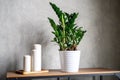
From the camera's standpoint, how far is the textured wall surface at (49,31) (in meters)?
1.91

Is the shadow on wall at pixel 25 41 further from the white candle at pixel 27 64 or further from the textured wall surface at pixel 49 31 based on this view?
the white candle at pixel 27 64

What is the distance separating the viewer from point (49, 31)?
1991 mm

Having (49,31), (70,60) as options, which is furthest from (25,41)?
(70,60)

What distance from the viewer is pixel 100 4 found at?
6.98ft

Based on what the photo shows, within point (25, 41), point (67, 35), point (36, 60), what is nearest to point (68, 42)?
point (67, 35)

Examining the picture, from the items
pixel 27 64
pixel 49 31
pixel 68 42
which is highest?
pixel 49 31

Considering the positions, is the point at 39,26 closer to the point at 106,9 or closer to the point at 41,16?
the point at 41,16

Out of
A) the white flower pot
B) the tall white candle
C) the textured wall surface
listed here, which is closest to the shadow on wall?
the textured wall surface

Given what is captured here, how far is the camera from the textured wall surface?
1.91 metres

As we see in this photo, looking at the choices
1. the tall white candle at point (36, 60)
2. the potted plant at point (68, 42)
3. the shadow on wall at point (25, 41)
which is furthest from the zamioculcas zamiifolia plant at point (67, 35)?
the shadow on wall at point (25, 41)

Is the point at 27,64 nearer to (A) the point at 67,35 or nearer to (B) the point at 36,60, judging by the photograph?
(B) the point at 36,60

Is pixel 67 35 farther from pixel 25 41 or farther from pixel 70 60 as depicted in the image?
pixel 25 41

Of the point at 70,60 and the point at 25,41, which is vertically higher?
the point at 25,41

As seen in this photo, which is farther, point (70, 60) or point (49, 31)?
point (49, 31)
